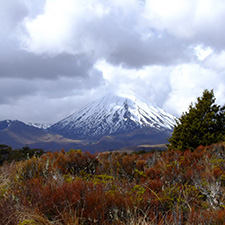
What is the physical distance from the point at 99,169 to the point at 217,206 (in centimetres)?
400

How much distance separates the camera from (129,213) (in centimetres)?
411

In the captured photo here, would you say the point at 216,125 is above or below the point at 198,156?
above

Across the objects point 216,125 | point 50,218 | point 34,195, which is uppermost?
point 216,125

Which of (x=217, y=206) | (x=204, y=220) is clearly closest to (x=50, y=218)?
(x=204, y=220)

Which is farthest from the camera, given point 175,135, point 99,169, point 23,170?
point 175,135

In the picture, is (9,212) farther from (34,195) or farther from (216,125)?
(216,125)

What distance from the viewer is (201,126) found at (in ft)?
74.4

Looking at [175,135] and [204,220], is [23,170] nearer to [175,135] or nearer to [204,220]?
[204,220]

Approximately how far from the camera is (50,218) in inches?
161

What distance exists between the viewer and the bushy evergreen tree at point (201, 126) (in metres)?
22.3

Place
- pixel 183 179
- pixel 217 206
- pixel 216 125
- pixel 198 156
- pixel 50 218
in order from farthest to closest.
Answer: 1. pixel 216 125
2. pixel 198 156
3. pixel 183 179
4. pixel 217 206
5. pixel 50 218

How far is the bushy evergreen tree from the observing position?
22.3 metres

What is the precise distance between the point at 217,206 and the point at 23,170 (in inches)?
192

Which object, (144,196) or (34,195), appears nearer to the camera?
(34,195)
